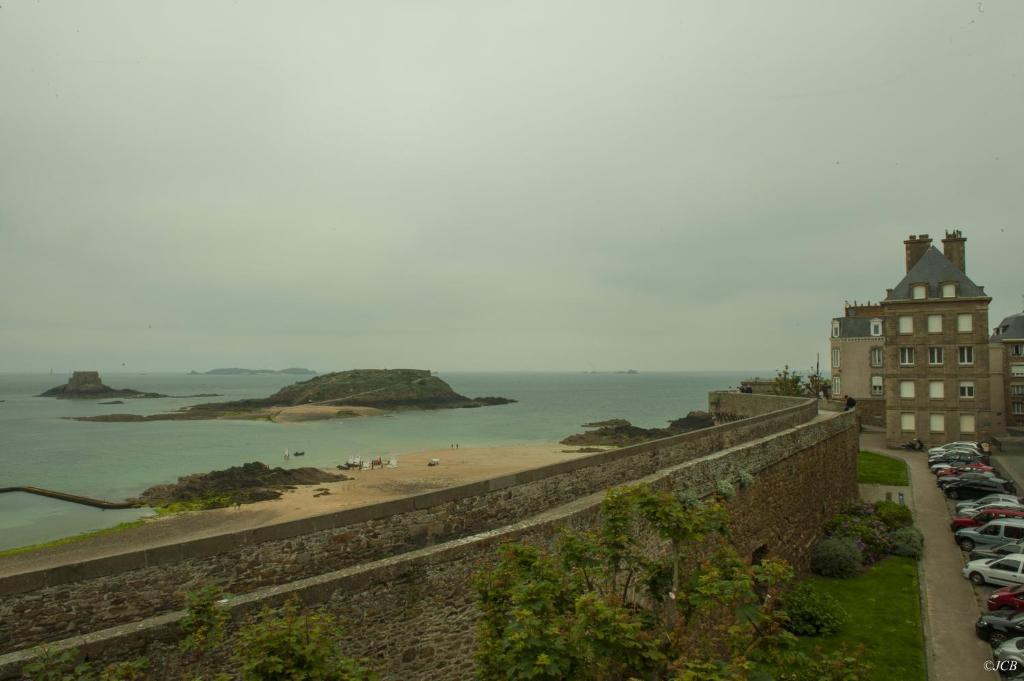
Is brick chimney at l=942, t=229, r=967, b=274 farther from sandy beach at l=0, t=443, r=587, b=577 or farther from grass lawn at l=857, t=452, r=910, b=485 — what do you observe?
sandy beach at l=0, t=443, r=587, b=577

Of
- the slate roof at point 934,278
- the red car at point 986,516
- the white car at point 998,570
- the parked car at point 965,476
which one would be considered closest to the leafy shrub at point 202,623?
the white car at point 998,570

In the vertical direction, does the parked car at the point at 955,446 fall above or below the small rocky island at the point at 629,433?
above

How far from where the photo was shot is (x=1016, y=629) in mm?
12906

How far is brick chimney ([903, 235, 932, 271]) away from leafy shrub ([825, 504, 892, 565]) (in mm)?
26755

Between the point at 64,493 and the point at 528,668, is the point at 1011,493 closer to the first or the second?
the point at 528,668

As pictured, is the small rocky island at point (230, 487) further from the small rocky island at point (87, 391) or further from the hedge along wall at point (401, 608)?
the small rocky island at point (87, 391)

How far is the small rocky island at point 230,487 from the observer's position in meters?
34.5

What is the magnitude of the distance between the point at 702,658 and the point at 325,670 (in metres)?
3.66

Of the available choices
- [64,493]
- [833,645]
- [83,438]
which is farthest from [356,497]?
[83,438]

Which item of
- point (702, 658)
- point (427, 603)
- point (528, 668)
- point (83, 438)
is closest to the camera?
point (528, 668)

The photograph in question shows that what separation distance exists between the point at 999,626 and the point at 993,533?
807 cm

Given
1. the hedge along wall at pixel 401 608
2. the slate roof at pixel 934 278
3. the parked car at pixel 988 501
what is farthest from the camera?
the slate roof at pixel 934 278

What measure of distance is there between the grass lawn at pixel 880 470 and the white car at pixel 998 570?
11.6m

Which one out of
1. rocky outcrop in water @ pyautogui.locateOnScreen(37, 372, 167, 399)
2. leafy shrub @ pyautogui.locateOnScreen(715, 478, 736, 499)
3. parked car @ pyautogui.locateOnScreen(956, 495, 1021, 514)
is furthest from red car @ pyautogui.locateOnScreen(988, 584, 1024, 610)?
rocky outcrop in water @ pyautogui.locateOnScreen(37, 372, 167, 399)
